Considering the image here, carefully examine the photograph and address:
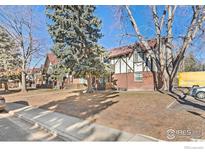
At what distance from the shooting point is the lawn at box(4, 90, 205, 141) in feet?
14.5

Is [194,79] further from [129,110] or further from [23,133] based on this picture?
[23,133]

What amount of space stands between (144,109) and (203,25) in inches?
128

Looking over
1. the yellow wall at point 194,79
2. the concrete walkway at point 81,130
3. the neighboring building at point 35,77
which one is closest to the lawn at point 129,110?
the concrete walkway at point 81,130

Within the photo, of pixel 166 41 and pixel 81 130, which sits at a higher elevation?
pixel 166 41

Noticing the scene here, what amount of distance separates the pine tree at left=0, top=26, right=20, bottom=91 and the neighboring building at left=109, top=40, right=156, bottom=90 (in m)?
3.81

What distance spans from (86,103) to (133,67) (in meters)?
2.56

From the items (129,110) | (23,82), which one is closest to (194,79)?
(129,110)

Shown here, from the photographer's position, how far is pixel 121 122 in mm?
5094

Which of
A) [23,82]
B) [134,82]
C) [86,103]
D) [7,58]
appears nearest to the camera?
[86,103]

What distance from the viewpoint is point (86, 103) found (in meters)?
6.90

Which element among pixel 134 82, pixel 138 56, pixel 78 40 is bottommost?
pixel 134 82
